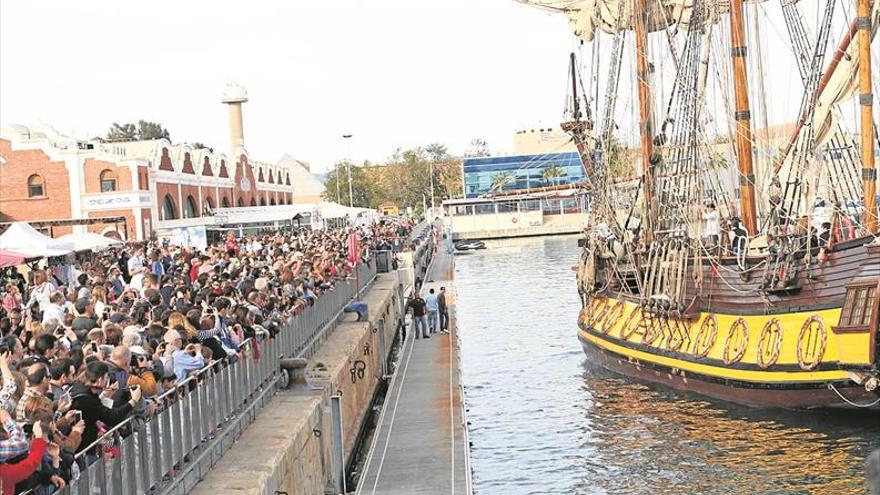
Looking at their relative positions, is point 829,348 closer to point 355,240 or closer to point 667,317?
point 667,317

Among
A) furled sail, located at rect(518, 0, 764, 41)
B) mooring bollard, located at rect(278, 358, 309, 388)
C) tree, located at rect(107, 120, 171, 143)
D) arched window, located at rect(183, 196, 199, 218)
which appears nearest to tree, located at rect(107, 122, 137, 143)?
tree, located at rect(107, 120, 171, 143)

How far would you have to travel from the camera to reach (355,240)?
33.5 meters

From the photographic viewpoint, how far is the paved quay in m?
16.8

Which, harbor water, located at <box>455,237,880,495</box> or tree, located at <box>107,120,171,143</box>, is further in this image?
tree, located at <box>107,120,171,143</box>

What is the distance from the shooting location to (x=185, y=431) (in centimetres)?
1187

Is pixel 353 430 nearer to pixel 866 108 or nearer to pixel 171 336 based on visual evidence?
pixel 171 336

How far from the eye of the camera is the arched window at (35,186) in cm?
5972

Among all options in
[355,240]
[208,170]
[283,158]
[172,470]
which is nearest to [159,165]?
[208,170]

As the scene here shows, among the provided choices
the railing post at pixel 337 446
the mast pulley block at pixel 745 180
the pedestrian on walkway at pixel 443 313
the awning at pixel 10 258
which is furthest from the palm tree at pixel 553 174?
the railing post at pixel 337 446

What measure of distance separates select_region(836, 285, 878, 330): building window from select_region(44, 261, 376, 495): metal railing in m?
11.0

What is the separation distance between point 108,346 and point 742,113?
2260 centimetres

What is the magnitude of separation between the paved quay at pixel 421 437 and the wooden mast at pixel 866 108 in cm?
927

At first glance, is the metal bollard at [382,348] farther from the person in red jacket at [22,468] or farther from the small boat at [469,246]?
the small boat at [469,246]

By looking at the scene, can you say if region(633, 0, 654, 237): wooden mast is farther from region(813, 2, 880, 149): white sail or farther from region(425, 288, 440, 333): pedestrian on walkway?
region(813, 2, 880, 149): white sail
